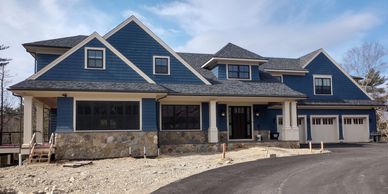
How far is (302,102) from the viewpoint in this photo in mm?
25281

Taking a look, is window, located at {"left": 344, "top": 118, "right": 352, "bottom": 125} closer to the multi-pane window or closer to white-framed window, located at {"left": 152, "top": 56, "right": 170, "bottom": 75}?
the multi-pane window

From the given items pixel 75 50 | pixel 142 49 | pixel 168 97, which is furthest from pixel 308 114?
pixel 75 50

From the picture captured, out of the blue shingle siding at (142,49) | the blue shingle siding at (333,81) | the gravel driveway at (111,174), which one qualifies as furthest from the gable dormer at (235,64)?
the gravel driveway at (111,174)

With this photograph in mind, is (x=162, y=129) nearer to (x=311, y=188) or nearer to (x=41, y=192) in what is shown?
(x=41, y=192)

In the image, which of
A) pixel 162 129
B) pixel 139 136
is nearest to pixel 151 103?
pixel 139 136

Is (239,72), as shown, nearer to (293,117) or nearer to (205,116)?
(205,116)

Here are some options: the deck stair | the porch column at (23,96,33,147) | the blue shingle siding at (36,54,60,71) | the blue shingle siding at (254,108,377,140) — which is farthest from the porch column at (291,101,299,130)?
the porch column at (23,96,33,147)

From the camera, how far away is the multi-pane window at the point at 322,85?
26875 mm

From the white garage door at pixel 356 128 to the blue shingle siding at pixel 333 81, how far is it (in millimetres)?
1704

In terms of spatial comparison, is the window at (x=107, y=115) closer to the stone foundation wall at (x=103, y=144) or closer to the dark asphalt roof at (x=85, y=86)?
the stone foundation wall at (x=103, y=144)

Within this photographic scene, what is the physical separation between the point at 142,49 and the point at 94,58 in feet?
→ 12.0

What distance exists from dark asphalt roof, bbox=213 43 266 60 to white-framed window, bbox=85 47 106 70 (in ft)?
25.5

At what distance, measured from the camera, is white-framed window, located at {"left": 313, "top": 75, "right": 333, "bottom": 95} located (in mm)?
26859

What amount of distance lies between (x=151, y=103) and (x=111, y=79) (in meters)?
2.36
